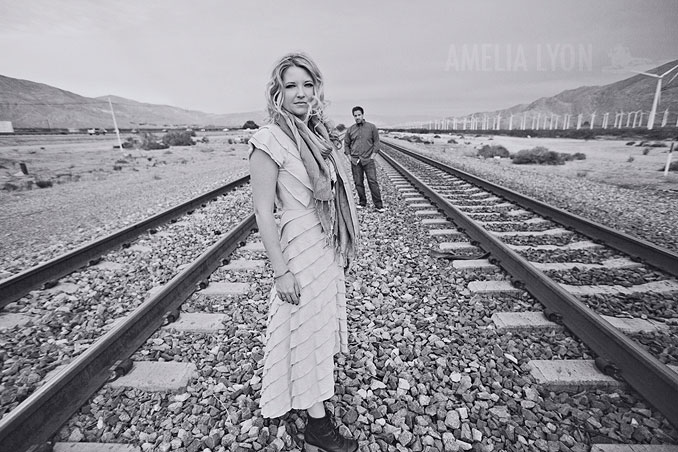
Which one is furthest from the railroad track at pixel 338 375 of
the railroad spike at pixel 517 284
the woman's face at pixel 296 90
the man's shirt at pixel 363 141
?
the man's shirt at pixel 363 141

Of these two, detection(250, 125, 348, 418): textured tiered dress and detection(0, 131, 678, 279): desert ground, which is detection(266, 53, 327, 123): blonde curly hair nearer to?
Result: detection(250, 125, 348, 418): textured tiered dress

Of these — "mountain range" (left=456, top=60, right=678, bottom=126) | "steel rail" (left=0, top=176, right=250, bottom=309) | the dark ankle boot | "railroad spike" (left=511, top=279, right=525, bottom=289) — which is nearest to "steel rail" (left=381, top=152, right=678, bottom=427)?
"railroad spike" (left=511, top=279, right=525, bottom=289)

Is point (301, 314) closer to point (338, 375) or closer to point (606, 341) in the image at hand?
point (338, 375)

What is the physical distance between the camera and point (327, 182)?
1790 mm

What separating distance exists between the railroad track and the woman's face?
1933mm

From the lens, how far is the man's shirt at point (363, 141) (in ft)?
23.6

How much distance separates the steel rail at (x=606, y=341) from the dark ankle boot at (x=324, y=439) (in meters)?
1.89

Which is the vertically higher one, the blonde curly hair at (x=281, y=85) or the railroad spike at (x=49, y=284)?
the blonde curly hair at (x=281, y=85)

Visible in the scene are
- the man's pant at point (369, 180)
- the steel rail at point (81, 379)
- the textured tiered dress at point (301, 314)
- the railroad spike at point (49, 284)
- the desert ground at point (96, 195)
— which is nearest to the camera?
the textured tiered dress at point (301, 314)

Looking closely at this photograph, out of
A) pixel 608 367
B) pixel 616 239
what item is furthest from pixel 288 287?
pixel 616 239

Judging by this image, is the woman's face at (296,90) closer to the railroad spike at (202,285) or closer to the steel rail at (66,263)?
the railroad spike at (202,285)

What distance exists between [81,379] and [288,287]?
1.77 metres

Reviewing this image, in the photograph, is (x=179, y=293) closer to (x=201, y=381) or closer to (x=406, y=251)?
(x=201, y=381)

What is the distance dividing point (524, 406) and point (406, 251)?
8.92 feet
